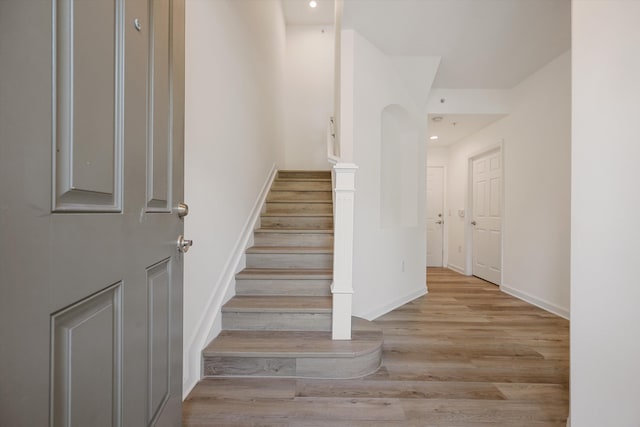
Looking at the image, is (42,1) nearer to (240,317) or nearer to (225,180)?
(225,180)

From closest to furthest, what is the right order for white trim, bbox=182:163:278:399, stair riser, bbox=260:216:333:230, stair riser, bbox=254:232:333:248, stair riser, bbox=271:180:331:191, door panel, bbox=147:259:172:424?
door panel, bbox=147:259:172:424 → white trim, bbox=182:163:278:399 → stair riser, bbox=254:232:333:248 → stair riser, bbox=260:216:333:230 → stair riser, bbox=271:180:331:191

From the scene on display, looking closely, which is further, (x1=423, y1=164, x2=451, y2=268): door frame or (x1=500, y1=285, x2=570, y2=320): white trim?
A: (x1=423, y1=164, x2=451, y2=268): door frame

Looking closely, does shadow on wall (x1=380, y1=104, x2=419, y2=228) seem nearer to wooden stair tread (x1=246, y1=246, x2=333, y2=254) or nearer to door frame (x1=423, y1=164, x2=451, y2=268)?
wooden stair tread (x1=246, y1=246, x2=333, y2=254)

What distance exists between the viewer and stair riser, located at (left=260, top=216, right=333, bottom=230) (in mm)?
2980

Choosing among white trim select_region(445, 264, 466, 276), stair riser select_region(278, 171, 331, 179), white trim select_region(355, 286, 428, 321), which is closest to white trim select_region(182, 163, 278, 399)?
white trim select_region(355, 286, 428, 321)

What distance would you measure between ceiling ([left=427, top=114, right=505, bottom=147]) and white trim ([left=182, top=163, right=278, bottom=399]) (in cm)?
304

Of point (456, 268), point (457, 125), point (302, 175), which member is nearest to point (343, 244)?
point (302, 175)

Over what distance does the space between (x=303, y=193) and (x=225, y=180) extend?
60.4 inches

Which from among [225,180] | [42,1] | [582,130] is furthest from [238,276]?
[582,130]

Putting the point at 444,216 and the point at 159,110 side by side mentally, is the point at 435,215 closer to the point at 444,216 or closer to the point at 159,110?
the point at 444,216

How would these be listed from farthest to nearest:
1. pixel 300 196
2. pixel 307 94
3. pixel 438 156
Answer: pixel 438 156 < pixel 307 94 < pixel 300 196

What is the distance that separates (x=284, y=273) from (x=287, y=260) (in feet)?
0.63

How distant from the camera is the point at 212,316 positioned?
1775 millimetres

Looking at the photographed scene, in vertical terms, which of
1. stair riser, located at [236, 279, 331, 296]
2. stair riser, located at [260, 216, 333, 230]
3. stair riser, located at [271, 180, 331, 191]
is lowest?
stair riser, located at [236, 279, 331, 296]
